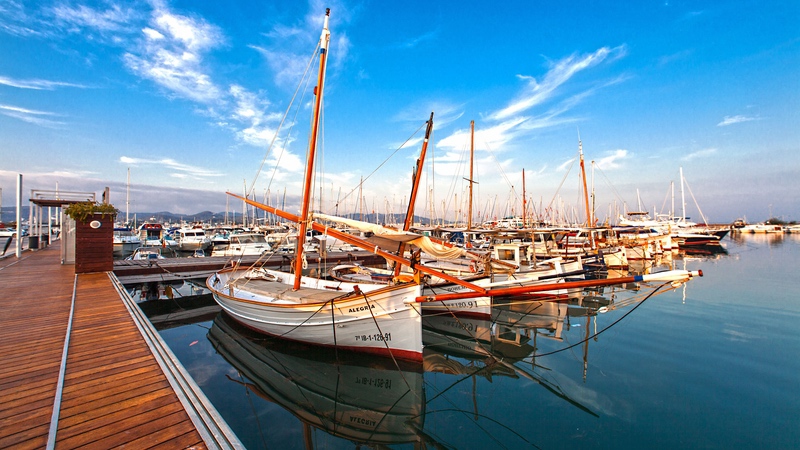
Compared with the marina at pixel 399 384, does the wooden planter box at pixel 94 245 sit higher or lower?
higher

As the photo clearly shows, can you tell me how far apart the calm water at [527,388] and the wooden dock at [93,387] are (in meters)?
2.33

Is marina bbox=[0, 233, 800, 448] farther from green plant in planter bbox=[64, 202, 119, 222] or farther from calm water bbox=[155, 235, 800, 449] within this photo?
green plant in planter bbox=[64, 202, 119, 222]

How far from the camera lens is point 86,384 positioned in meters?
5.06

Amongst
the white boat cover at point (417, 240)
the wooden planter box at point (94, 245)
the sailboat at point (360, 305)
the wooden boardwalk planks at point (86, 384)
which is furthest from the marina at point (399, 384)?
the white boat cover at point (417, 240)

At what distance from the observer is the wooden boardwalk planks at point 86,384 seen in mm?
3957

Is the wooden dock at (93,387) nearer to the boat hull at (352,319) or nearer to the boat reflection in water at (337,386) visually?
the boat reflection in water at (337,386)

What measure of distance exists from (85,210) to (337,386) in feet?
45.3

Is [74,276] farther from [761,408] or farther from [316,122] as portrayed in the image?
[761,408]

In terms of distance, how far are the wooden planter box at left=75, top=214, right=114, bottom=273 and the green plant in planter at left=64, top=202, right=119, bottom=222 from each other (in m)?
0.14

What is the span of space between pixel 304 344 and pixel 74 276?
10.7 m

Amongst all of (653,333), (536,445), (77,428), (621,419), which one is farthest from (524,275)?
(77,428)

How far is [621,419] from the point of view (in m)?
7.25

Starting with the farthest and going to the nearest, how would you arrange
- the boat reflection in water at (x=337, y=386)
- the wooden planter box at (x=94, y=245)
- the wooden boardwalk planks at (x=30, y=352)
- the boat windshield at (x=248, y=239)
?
the boat windshield at (x=248, y=239) → the wooden planter box at (x=94, y=245) → the boat reflection in water at (x=337, y=386) → the wooden boardwalk planks at (x=30, y=352)

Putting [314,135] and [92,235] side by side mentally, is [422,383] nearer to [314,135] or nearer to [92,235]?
[314,135]
